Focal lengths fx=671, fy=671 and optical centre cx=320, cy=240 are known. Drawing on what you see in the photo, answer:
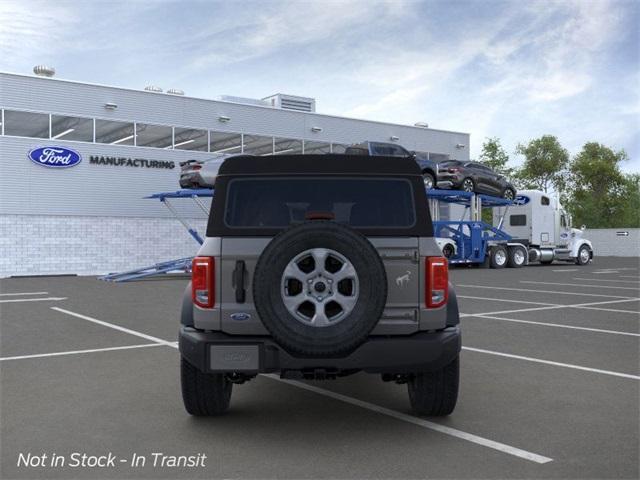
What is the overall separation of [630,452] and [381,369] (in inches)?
64.9

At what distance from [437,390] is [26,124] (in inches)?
970

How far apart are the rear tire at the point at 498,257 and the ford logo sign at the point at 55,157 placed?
17.7 m

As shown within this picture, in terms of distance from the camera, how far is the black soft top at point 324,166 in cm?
479

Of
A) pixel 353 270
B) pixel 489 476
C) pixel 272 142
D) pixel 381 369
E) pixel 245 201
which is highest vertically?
pixel 272 142

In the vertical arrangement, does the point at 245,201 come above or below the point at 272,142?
below

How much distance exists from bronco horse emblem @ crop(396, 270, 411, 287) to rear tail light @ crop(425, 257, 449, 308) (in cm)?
A: 12

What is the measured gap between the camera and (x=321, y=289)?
4.21 metres

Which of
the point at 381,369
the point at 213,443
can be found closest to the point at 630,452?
the point at 381,369

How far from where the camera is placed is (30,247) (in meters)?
25.7

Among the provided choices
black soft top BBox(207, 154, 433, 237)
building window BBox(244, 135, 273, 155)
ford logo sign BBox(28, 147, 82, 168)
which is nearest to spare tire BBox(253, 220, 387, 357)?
black soft top BBox(207, 154, 433, 237)

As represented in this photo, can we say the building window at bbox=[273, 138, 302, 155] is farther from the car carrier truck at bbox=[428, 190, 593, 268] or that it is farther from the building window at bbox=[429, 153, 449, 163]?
the building window at bbox=[429, 153, 449, 163]

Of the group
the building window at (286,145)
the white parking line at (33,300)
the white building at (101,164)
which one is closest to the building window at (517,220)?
the building window at (286,145)

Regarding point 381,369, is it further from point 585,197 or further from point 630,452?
point 585,197

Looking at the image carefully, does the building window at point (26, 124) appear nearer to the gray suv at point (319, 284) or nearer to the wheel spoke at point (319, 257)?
the gray suv at point (319, 284)
